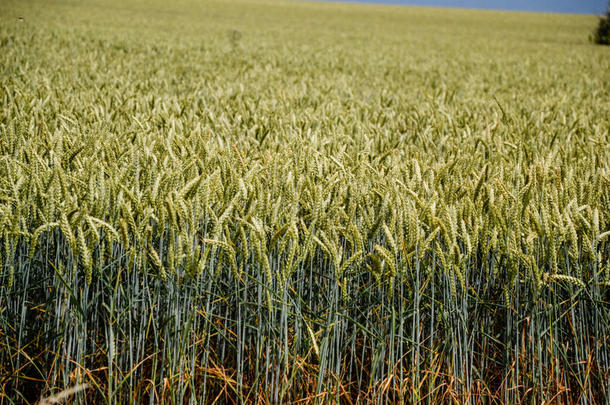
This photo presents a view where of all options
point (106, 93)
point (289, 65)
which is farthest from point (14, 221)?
point (289, 65)

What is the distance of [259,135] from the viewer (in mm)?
2811

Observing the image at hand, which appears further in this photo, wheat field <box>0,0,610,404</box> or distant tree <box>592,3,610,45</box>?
distant tree <box>592,3,610,45</box>

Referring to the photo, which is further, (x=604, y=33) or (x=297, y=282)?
(x=604, y=33)

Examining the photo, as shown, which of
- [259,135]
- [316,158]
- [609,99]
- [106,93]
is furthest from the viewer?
[609,99]

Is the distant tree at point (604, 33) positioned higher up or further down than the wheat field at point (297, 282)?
higher up

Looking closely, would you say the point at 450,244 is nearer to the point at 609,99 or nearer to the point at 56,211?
the point at 56,211

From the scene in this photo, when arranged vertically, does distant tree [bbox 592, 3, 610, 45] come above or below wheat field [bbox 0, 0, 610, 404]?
above

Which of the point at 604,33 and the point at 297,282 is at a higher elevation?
the point at 604,33

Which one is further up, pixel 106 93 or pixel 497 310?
pixel 106 93

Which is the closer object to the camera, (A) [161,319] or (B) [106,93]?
(A) [161,319]

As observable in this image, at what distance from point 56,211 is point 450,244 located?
3.95 feet

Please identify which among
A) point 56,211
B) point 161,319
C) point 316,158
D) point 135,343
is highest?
point 316,158

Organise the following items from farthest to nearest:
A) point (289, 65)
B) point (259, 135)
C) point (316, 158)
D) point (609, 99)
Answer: point (289, 65), point (609, 99), point (259, 135), point (316, 158)

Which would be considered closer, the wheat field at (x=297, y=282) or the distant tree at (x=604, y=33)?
the wheat field at (x=297, y=282)
